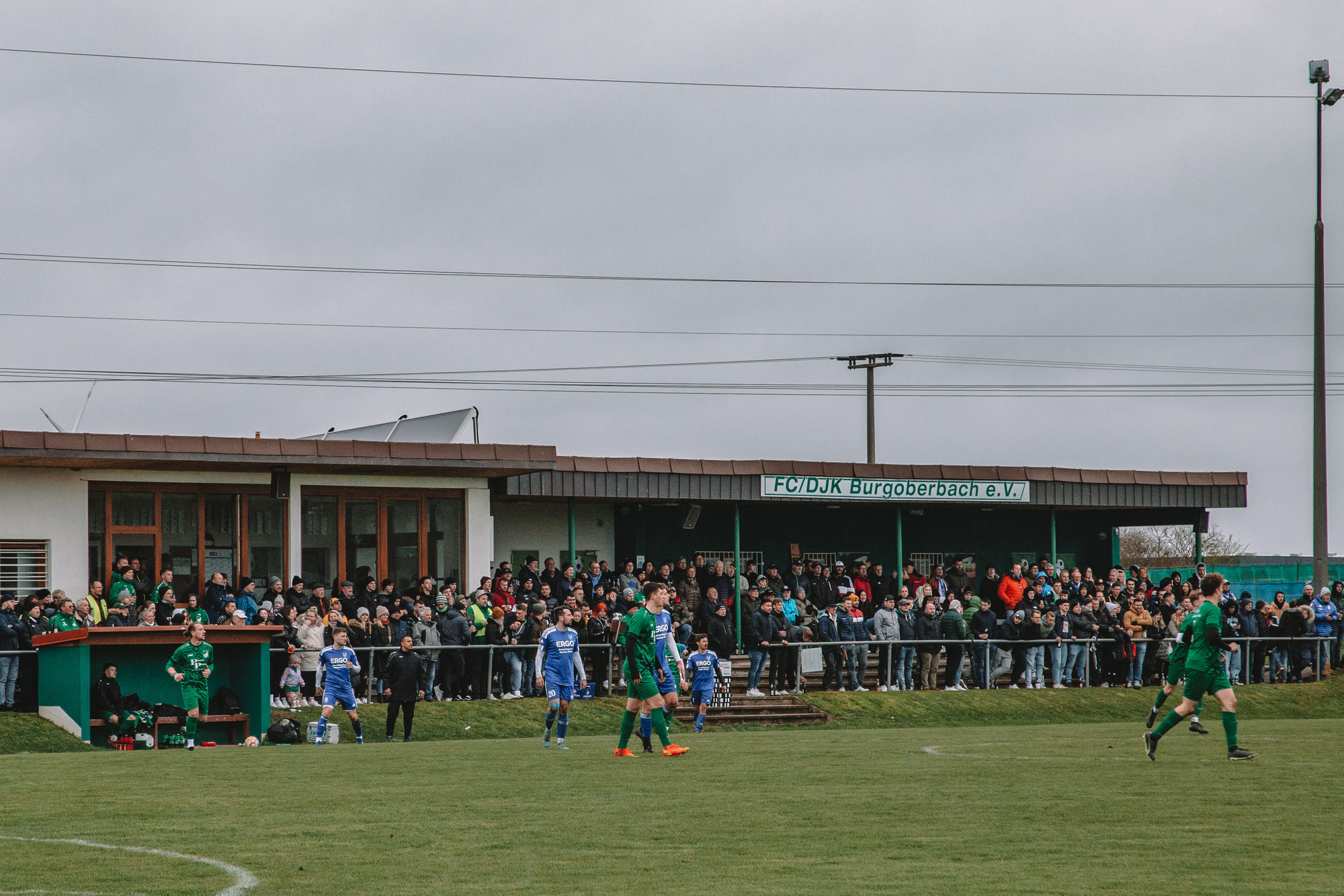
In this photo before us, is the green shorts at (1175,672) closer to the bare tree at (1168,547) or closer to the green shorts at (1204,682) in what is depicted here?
the green shorts at (1204,682)

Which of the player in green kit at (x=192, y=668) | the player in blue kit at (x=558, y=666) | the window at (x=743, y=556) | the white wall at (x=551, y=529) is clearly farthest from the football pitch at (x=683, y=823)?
the window at (x=743, y=556)

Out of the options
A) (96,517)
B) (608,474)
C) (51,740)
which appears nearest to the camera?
(51,740)

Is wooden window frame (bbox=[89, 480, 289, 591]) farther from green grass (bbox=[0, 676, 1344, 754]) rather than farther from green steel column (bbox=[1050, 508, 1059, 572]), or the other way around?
green steel column (bbox=[1050, 508, 1059, 572])

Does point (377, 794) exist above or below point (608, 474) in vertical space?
below

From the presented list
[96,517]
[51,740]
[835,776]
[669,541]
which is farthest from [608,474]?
[835,776]

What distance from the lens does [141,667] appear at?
855 inches

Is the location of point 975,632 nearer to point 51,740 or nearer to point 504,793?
point 51,740

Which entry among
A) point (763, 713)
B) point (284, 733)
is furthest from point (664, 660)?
point (763, 713)

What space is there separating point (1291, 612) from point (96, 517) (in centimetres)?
2158

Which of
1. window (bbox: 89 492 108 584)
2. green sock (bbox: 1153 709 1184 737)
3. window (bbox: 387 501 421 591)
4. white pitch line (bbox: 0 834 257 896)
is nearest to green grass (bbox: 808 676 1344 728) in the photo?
window (bbox: 387 501 421 591)

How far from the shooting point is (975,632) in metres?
27.9

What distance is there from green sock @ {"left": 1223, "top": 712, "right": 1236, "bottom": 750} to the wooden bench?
40.6ft

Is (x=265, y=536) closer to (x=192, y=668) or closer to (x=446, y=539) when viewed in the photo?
(x=446, y=539)

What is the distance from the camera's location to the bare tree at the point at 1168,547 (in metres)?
83.3
